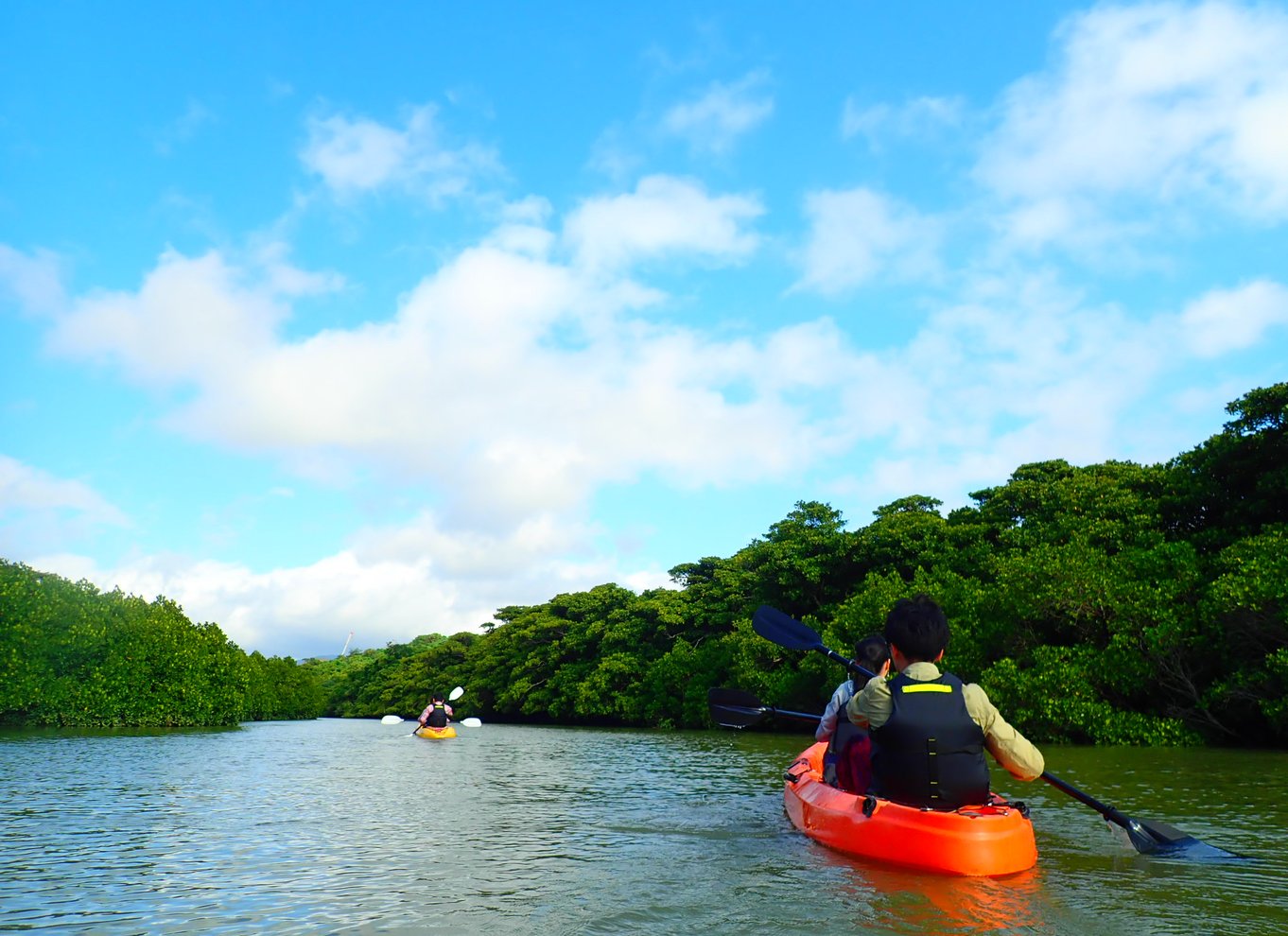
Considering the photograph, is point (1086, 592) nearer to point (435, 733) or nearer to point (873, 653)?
point (873, 653)

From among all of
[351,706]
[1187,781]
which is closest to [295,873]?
[1187,781]

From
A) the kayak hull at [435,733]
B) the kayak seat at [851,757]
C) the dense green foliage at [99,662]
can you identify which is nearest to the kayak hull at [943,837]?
the kayak seat at [851,757]

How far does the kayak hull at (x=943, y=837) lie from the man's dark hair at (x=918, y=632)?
105cm

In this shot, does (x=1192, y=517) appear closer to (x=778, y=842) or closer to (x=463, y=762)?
(x=463, y=762)

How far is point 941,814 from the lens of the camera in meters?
5.80

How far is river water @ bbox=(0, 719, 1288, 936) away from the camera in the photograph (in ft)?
16.3

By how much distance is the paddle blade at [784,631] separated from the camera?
965 cm

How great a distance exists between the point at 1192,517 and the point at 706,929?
24.0 metres

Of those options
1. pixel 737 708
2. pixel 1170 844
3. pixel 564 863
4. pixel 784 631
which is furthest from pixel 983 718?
pixel 737 708

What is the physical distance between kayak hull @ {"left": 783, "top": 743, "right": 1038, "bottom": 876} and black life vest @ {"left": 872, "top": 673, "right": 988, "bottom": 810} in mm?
122

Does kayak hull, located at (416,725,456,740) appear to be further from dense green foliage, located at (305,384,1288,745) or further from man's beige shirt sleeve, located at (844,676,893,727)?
man's beige shirt sleeve, located at (844,676,893,727)

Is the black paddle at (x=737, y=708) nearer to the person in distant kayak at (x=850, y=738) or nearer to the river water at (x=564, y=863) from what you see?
the river water at (x=564, y=863)

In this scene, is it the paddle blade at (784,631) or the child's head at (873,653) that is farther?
the paddle blade at (784,631)

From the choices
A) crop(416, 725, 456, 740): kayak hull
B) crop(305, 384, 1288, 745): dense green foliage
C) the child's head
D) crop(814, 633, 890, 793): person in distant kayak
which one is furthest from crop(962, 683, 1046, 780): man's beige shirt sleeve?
crop(416, 725, 456, 740): kayak hull
